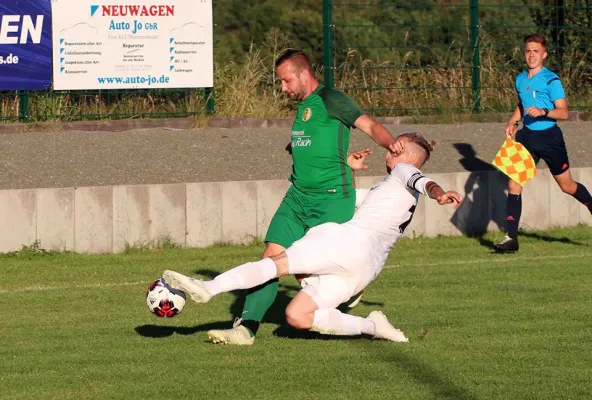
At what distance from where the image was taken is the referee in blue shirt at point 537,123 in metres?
13.5

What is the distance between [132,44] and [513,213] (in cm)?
737

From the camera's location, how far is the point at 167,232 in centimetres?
1394

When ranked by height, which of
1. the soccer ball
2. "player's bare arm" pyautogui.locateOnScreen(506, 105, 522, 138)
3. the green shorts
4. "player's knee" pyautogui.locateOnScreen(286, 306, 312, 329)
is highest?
"player's bare arm" pyautogui.locateOnScreen(506, 105, 522, 138)

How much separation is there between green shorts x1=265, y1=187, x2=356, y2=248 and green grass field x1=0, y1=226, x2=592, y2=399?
70 cm

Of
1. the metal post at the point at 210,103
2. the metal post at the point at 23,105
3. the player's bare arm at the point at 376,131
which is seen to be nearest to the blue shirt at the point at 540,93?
the player's bare arm at the point at 376,131

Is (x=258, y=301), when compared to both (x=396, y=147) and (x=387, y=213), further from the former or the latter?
(x=396, y=147)

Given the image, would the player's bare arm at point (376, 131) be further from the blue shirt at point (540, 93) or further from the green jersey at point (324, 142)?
the blue shirt at point (540, 93)

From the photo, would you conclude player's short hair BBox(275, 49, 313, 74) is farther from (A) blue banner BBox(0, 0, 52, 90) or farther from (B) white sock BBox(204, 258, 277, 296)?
(A) blue banner BBox(0, 0, 52, 90)

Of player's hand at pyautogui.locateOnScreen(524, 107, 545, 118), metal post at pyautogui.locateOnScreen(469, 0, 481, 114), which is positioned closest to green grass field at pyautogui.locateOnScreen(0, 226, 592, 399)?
player's hand at pyautogui.locateOnScreen(524, 107, 545, 118)

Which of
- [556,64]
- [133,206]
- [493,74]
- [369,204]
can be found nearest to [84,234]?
[133,206]

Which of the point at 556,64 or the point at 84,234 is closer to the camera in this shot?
the point at 84,234

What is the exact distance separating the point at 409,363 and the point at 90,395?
6.56 ft

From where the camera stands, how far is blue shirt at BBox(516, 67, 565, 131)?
13500 millimetres

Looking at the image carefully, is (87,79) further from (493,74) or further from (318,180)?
(318,180)
